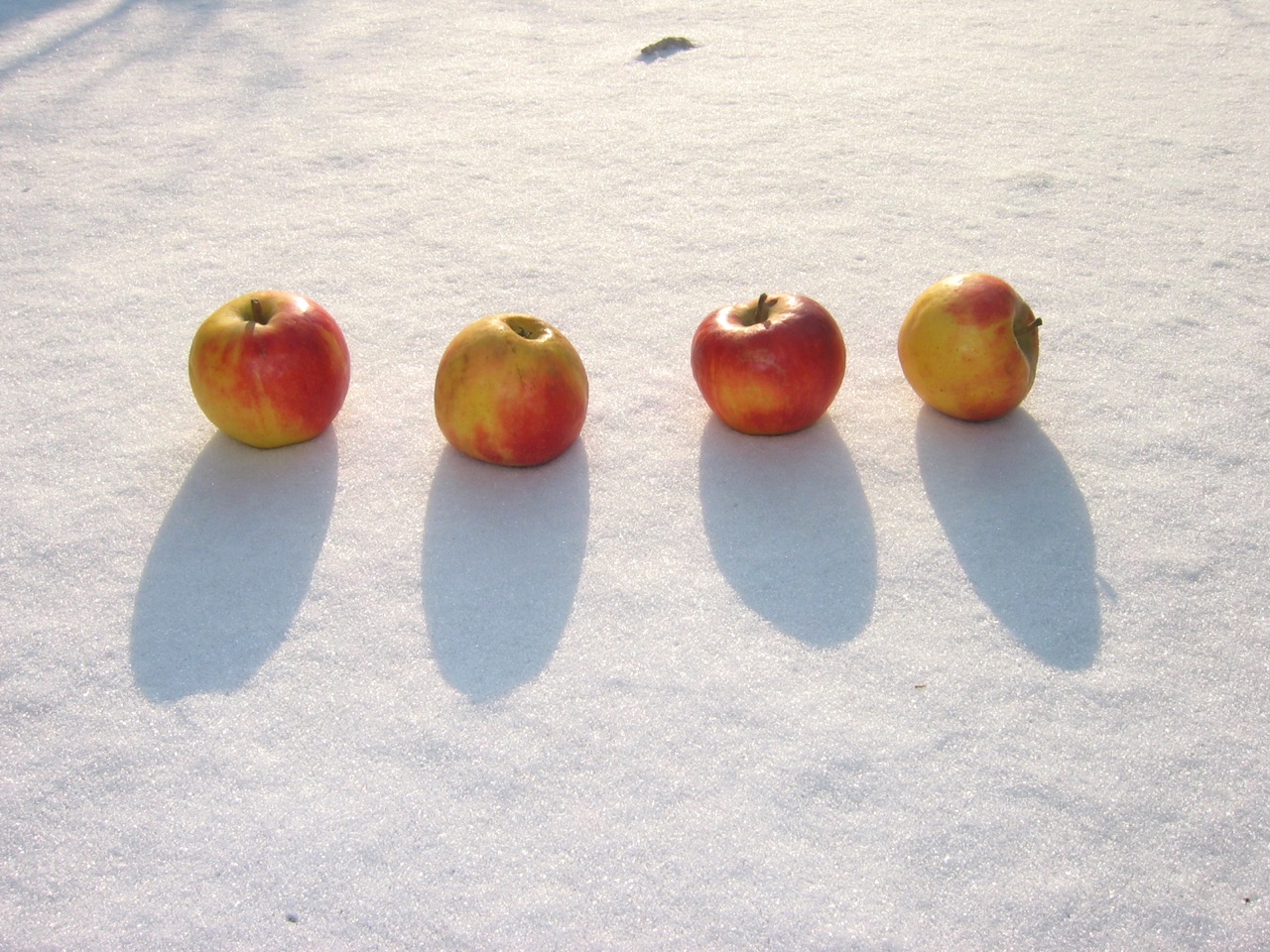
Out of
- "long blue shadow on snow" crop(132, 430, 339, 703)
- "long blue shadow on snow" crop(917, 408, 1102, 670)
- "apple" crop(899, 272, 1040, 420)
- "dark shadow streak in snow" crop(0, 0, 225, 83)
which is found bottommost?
"long blue shadow on snow" crop(917, 408, 1102, 670)

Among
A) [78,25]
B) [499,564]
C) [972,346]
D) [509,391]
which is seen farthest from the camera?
[78,25]

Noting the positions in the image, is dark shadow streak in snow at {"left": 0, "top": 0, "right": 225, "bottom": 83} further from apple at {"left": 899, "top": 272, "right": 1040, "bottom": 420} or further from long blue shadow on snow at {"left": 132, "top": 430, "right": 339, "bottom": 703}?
apple at {"left": 899, "top": 272, "right": 1040, "bottom": 420}

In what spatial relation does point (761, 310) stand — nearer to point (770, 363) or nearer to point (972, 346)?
point (770, 363)

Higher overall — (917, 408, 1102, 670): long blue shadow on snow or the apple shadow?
the apple shadow

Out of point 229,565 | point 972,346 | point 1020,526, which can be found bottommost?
point 1020,526

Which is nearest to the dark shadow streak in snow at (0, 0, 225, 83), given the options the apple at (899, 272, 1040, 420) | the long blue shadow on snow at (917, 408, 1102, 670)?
the apple at (899, 272, 1040, 420)

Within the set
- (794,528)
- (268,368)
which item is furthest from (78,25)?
(794,528)

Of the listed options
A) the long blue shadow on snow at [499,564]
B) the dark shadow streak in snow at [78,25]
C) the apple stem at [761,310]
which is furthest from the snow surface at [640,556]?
the dark shadow streak in snow at [78,25]
